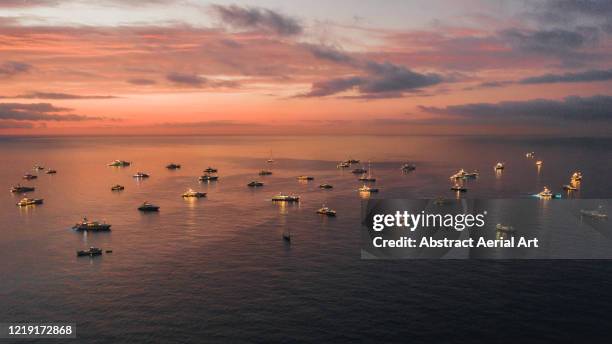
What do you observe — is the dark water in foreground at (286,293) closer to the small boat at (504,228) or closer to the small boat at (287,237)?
the small boat at (287,237)

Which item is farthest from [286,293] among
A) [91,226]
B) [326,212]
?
[91,226]

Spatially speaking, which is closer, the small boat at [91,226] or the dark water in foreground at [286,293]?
the dark water in foreground at [286,293]

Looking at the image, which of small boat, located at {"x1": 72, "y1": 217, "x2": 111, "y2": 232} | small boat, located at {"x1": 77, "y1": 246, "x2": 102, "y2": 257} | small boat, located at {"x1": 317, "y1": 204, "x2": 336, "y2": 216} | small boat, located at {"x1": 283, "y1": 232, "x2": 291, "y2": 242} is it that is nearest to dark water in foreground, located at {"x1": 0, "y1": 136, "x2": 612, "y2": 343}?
small boat, located at {"x1": 283, "y1": 232, "x2": 291, "y2": 242}

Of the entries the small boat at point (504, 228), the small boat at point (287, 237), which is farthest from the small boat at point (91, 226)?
the small boat at point (504, 228)

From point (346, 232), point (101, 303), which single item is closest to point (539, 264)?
point (346, 232)

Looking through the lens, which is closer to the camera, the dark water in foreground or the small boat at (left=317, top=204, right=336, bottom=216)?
the dark water in foreground

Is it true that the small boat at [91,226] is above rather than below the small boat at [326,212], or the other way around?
below

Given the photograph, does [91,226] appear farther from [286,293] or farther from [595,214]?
[595,214]

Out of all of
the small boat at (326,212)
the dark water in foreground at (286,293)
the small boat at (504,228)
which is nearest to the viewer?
the dark water in foreground at (286,293)

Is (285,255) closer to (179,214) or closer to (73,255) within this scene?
(73,255)

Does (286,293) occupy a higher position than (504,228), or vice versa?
(504,228)

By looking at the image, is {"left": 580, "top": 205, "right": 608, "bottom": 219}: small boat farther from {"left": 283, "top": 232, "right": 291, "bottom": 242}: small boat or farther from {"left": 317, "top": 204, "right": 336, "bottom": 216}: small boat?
{"left": 283, "top": 232, "right": 291, "bottom": 242}: small boat
